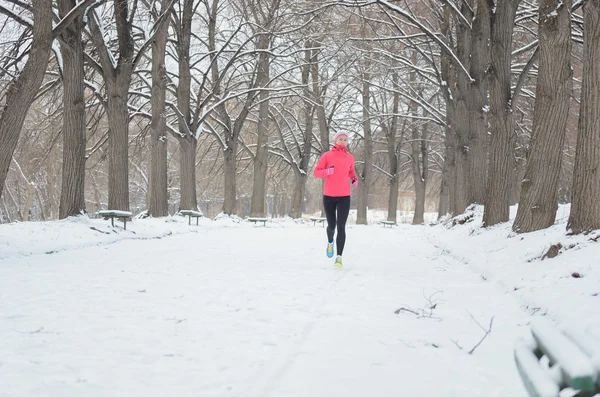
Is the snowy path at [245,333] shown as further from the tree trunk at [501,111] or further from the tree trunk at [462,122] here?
the tree trunk at [462,122]

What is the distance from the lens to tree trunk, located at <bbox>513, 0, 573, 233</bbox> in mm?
7109

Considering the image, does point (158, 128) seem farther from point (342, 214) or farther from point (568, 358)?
point (568, 358)

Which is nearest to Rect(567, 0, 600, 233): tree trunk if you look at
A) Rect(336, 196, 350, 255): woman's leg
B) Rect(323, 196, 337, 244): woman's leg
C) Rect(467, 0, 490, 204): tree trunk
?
Rect(336, 196, 350, 255): woman's leg

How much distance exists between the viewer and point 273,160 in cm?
3312

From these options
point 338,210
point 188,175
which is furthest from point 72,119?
point 338,210

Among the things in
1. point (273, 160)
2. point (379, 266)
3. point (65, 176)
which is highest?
point (273, 160)

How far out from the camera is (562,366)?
1.44 metres

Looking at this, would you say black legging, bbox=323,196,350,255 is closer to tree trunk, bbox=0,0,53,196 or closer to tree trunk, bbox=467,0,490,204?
tree trunk, bbox=0,0,53,196

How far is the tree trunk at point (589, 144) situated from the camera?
5.89 meters

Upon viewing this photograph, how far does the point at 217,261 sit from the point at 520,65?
13.3 meters

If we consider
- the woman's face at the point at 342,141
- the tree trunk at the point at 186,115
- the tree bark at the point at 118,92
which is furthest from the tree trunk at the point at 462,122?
the tree bark at the point at 118,92

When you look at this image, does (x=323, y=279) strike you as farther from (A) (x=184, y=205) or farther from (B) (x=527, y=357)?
(A) (x=184, y=205)

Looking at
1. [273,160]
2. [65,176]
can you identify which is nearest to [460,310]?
[65,176]

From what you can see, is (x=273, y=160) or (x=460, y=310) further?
(x=273, y=160)
